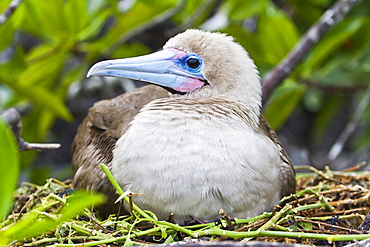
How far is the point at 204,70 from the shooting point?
2262 mm

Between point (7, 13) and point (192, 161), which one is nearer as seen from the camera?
point (192, 161)

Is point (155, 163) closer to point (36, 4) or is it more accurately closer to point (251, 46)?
point (36, 4)

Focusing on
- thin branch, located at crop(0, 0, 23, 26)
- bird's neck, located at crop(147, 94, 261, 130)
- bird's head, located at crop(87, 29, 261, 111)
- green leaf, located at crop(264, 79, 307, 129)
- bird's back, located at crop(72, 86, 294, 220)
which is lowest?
green leaf, located at crop(264, 79, 307, 129)

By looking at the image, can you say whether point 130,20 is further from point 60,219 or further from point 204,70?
point 60,219

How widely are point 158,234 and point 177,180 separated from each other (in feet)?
0.74

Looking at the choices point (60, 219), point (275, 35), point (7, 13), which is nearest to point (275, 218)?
point (60, 219)

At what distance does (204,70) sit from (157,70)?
0.74 feet

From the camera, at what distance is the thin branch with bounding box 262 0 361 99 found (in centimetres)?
329

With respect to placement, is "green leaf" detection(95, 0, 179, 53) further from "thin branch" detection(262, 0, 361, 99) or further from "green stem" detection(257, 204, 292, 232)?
"green stem" detection(257, 204, 292, 232)

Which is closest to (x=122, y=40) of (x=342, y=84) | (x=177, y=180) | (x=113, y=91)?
(x=113, y=91)

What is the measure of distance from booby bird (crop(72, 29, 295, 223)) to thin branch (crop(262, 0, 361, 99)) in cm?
91

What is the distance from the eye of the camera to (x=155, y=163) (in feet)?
6.22

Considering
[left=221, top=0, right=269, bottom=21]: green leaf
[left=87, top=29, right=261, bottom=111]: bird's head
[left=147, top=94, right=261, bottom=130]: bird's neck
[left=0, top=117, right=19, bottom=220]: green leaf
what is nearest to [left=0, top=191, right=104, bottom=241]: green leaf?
[left=0, top=117, right=19, bottom=220]: green leaf

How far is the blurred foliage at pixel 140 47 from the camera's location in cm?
305
